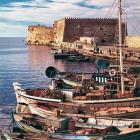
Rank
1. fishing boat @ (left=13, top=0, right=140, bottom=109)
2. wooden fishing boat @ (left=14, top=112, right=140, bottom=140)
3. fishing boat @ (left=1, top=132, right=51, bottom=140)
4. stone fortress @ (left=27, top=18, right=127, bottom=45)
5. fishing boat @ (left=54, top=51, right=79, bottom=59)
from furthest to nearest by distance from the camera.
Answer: stone fortress @ (left=27, top=18, right=127, bottom=45) < fishing boat @ (left=54, top=51, right=79, bottom=59) < fishing boat @ (left=13, top=0, right=140, bottom=109) < fishing boat @ (left=1, top=132, right=51, bottom=140) < wooden fishing boat @ (left=14, top=112, right=140, bottom=140)

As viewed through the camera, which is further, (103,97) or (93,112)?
(103,97)

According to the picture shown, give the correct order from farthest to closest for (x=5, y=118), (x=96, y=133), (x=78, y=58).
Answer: (x=78, y=58) < (x=5, y=118) < (x=96, y=133)

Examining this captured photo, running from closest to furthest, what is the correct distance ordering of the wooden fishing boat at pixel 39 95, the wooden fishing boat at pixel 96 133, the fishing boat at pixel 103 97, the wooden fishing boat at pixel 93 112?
the wooden fishing boat at pixel 96 133
the wooden fishing boat at pixel 93 112
the fishing boat at pixel 103 97
the wooden fishing boat at pixel 39 95

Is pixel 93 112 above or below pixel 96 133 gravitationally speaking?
above

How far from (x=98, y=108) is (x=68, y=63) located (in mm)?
50083

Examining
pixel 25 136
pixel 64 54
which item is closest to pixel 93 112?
pixel 25 136

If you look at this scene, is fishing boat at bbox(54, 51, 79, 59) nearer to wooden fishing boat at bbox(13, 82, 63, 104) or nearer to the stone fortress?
the stone fortress

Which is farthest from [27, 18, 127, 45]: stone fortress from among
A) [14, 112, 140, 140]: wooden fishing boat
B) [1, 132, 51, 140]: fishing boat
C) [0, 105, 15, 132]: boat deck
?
[1, 132, 51, 140]: fishing boat

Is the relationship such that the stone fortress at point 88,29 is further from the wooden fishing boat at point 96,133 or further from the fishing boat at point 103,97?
the wooden fishing boat at point 96,133

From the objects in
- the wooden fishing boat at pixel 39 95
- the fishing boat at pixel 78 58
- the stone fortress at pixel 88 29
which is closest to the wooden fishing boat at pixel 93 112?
the wooden fishing boat at pixel 39 95

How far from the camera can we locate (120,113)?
28.6 m

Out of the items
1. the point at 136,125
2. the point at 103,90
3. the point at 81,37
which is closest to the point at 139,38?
the point at 81,37

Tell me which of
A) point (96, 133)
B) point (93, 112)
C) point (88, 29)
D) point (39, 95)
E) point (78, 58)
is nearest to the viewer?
point (96, 133)

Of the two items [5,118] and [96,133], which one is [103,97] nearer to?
[96,133]
